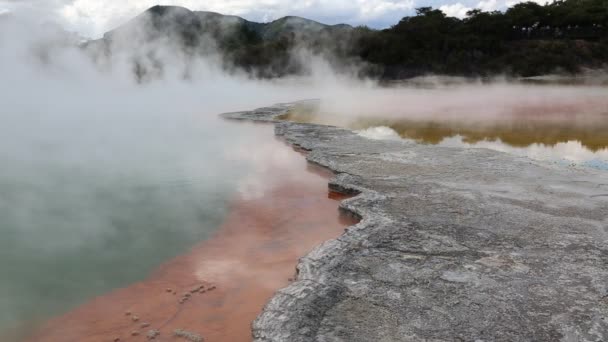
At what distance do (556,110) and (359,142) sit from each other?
6885mm

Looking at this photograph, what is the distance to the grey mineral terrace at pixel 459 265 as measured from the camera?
8.86ft

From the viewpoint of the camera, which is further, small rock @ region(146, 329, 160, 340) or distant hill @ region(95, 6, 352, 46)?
distant hill @ region(95, 6, 352, 46)

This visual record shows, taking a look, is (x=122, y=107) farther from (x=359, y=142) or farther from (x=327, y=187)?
(x=327, y=187)

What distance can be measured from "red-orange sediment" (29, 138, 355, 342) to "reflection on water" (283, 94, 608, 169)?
387 cm

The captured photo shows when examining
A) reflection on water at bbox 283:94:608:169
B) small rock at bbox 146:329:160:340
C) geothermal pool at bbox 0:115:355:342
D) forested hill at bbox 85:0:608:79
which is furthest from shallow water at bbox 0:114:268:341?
forested hill at bbox 85:0:608:79

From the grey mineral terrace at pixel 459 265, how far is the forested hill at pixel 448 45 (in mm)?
18258

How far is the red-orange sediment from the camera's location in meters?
3.09

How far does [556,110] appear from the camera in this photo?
1209 centimetres

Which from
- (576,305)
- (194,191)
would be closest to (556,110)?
(194,191)

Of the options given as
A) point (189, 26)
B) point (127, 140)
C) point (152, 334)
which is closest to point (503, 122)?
point (127, 140)

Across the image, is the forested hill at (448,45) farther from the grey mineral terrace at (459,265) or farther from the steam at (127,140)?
the grey mineral terrace at (459,265)

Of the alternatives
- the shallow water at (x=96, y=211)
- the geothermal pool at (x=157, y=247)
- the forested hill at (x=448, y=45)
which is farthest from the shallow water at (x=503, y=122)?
the forested hill at (x=448, y=45)

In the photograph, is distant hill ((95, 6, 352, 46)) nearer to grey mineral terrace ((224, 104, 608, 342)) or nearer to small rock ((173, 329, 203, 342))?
grey mineral terrace ((224, 104, 608, 342))

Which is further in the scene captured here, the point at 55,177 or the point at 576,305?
the point at 55,177
